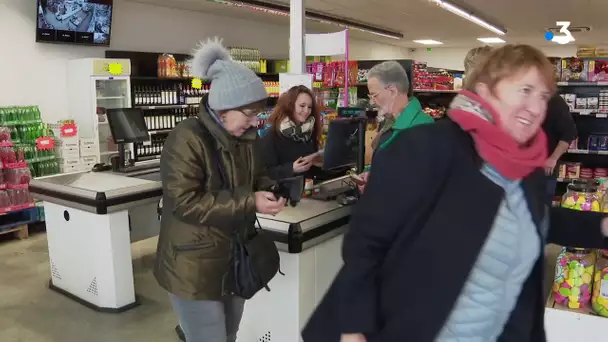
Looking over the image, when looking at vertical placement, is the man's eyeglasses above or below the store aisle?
above

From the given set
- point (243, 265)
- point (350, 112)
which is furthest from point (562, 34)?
point (243, 265)

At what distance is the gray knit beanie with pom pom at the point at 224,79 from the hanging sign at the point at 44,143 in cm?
512

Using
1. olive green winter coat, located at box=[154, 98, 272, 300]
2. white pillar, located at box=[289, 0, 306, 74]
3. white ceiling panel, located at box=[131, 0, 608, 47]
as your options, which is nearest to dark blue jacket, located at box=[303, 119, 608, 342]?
olive green winter coat, located at box=[154, 98, 272, 300]

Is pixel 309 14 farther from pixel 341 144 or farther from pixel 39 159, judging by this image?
pixel 341 144

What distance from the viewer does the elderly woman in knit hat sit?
209cm

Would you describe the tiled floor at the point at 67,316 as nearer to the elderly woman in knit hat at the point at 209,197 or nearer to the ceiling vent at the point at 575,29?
the elderly woman in knit hat at the point at 209,197

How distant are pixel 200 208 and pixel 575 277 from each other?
1684 mm

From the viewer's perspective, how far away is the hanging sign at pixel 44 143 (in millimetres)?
6654

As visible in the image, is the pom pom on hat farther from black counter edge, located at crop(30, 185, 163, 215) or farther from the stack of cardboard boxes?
the stack of cardboard boxes

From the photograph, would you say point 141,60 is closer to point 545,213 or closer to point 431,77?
point 431,77

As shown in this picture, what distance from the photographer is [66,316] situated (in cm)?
411

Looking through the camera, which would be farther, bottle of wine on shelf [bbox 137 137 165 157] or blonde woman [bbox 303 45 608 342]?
bottle of wine on shelf [bbox 137 137 165 157]

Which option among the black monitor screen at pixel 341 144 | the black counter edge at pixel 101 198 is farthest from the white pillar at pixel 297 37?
the black monitor screen at pixel 341 144

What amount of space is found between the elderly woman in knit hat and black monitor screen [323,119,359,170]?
0.92 meters
